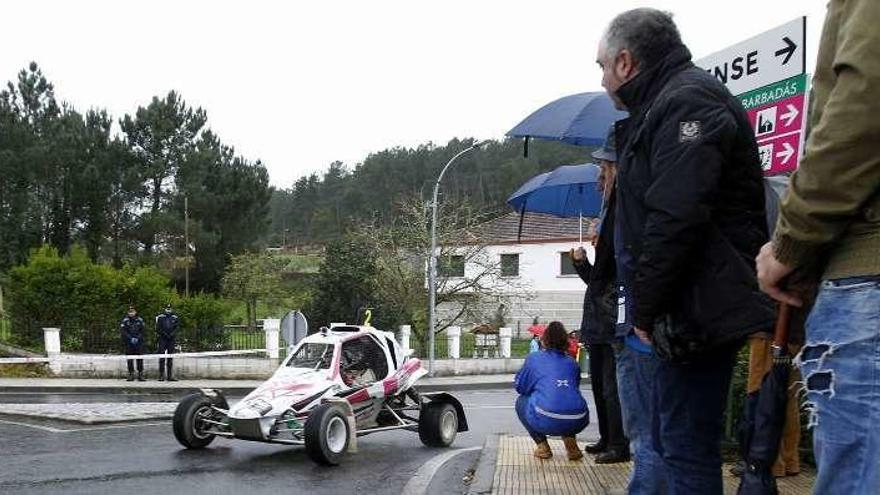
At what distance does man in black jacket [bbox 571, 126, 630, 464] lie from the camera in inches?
164

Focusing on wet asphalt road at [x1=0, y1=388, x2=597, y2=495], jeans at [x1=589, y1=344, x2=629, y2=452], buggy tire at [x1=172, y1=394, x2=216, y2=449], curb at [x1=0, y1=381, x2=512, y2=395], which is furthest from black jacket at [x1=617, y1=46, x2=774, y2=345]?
curb at [x1=0, y1=381, x2=512, y2=395]

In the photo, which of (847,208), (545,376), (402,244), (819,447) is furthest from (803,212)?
(402,244)

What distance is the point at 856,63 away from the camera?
1820mm

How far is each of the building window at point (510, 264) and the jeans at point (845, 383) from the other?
44597 millimetres

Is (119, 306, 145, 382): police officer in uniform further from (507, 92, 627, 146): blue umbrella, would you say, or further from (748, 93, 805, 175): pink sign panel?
(748, 93, 805, 175): pink sign panel

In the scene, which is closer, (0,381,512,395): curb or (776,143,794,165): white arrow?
(776,143,794,165): white arrow

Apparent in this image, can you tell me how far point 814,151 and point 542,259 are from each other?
151ft

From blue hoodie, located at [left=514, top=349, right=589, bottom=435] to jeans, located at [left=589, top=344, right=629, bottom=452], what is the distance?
0.77 ft

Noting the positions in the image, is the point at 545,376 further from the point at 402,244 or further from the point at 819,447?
the point at 402,244

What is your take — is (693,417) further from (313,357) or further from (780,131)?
(313,357)

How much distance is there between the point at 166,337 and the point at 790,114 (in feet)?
63.0

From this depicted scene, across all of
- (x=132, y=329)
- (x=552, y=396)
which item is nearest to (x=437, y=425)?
(x=552, y=396)

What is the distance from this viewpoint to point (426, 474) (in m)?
8.82

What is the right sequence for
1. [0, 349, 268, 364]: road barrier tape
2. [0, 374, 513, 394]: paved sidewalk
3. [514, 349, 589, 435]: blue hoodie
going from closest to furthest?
[514, 349, 589, 435]: blue hoodie → [0, 374, 513, 394]: paved sidewalk → [0, 349, 268, 364]: road barrier tape
